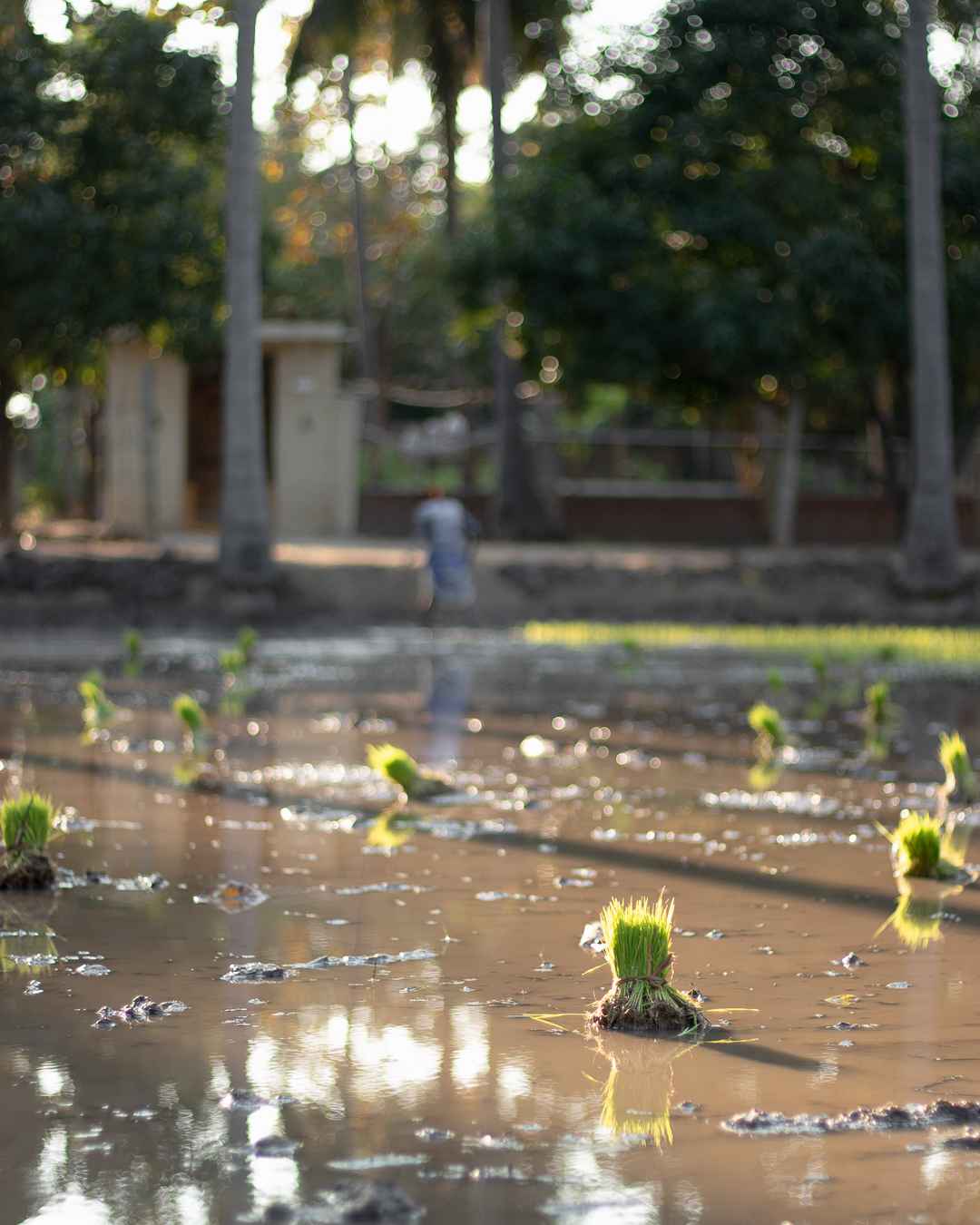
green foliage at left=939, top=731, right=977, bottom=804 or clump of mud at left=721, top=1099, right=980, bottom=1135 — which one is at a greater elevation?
green foliage at left=939, top=731, right=977, bottom=804

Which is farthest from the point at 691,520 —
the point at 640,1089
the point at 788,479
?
the point at 640,1089

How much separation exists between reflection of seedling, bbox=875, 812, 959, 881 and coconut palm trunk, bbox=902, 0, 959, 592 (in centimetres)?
1701

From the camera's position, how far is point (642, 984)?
5.82 metres

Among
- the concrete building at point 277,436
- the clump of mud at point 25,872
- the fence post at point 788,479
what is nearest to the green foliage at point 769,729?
the clump of mud at point 25,872

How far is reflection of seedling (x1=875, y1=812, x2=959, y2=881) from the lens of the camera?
8078 millimetres

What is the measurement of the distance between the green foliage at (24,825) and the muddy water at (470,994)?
0.24 meters

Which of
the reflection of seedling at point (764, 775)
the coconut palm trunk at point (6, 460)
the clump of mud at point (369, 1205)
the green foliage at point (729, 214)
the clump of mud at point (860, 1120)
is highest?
the green foliage at point (729, 214)

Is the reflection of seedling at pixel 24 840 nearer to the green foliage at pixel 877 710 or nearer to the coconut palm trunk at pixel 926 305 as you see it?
the green foliage at pixel 877 710

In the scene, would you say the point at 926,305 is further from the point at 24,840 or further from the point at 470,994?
the point at 470,994

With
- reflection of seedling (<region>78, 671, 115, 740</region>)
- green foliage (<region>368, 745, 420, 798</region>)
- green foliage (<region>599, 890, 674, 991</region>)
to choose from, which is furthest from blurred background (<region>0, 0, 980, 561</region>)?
green foliage (<region>599, 890, 674, 991</region>)

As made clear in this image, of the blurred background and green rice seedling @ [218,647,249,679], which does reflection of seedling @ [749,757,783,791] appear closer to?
green rice seedling @ [218,647,249,679]

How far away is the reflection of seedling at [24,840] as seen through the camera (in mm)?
7820

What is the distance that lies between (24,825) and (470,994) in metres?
2.32

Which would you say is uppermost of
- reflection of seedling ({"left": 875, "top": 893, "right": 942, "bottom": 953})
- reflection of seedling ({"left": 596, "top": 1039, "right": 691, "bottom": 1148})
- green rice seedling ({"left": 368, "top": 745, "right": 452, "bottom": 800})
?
green rice seedling ({"left": 368, "top": 745, "right": 452, "bottom": 800})
